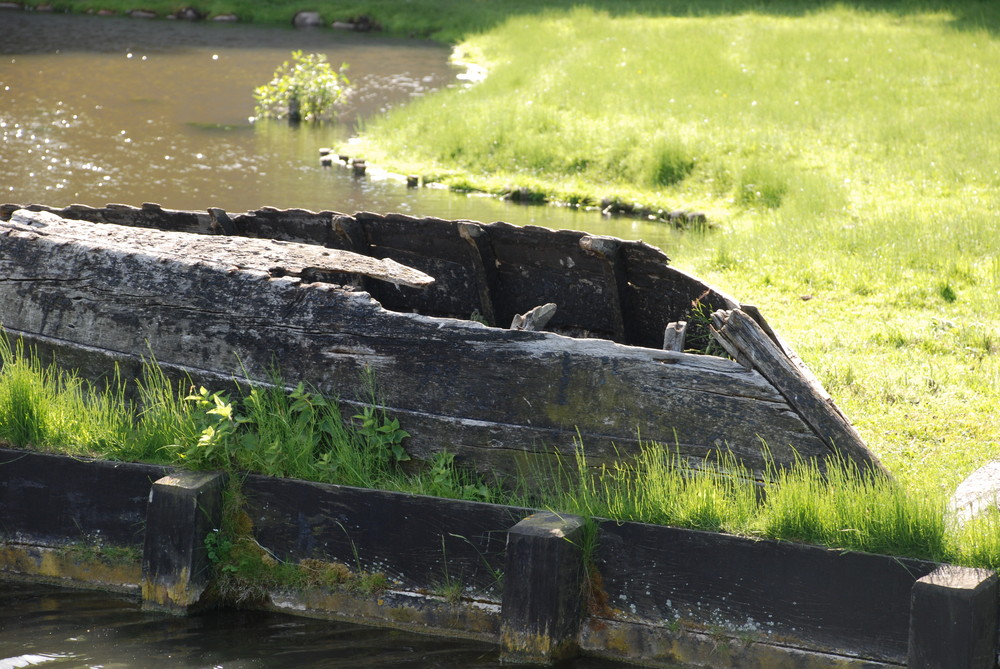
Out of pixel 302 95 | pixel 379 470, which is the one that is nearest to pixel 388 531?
pixel 379 470

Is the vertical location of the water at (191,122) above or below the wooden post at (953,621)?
above

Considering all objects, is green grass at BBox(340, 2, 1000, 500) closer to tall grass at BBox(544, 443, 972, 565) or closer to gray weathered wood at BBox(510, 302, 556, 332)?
tall grass at BBox(544, 443, 972, 565)

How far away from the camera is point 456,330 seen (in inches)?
182

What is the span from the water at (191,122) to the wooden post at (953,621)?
8.22 metres

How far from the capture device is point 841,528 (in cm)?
387

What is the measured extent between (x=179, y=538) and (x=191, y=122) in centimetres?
1597

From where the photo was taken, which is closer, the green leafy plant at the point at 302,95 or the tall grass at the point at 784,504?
the tall grass at the point at 784,504

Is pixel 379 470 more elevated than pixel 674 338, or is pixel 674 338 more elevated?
pixel 674 338

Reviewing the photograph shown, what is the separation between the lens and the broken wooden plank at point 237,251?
17.1 ft

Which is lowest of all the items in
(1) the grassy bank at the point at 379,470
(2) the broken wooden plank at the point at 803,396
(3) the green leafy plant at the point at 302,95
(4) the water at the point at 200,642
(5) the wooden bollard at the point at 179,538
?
(4) the water at the point at 200,642

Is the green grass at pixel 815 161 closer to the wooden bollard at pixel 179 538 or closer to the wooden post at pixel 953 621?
the wooden post at pixel 953 621

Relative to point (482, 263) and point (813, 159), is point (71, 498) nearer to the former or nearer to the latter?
point (482, 263)

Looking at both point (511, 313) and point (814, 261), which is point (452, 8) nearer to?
point (814, 261)

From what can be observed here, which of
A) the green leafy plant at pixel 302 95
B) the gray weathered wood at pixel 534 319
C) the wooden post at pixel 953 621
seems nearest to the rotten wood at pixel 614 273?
the gray weathered wood at pixel 534 319
